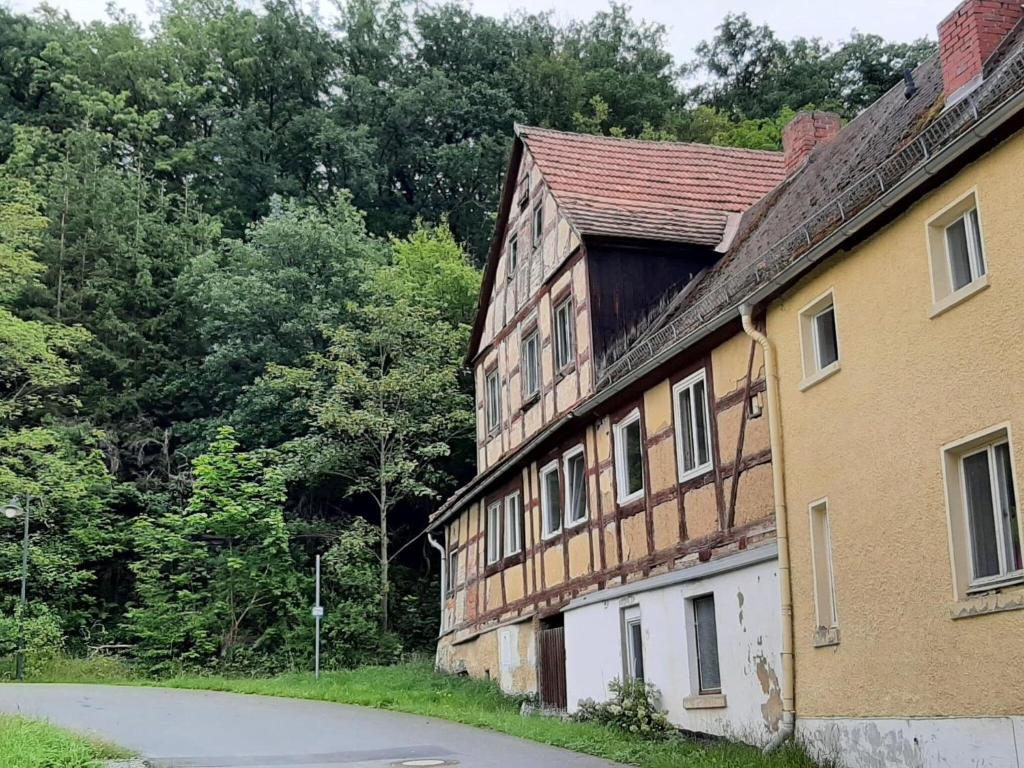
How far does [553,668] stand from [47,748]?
375 inches

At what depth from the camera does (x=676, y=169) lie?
22188 mm

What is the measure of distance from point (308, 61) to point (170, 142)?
7.03 meters

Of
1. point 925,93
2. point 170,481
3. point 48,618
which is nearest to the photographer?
point 925,93

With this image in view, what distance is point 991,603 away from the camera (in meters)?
8.50

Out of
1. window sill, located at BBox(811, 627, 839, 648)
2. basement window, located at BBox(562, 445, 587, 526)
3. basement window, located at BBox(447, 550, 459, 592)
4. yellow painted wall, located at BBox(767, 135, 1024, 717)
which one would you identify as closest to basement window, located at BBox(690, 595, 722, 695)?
yellow painted wall, located at BBox(767, 135, 1024, 717)

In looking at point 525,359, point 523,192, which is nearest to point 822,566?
point 525,359

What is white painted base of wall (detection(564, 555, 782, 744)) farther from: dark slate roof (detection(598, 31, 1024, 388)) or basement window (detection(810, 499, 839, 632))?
dark slate roof (detection(598, 31, 1024, 388))

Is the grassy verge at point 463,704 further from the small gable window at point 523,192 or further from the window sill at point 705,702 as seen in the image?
the small gable window at point 523,192

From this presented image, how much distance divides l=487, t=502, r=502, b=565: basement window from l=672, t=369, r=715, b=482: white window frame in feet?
27.0

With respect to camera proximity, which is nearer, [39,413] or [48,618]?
[48,618]

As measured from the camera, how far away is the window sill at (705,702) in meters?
13.1

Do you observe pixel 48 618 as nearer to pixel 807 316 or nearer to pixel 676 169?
pixel 676 169

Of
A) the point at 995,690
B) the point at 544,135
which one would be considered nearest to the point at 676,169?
the point at 544,135

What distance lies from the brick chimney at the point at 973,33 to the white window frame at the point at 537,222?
9996mm
